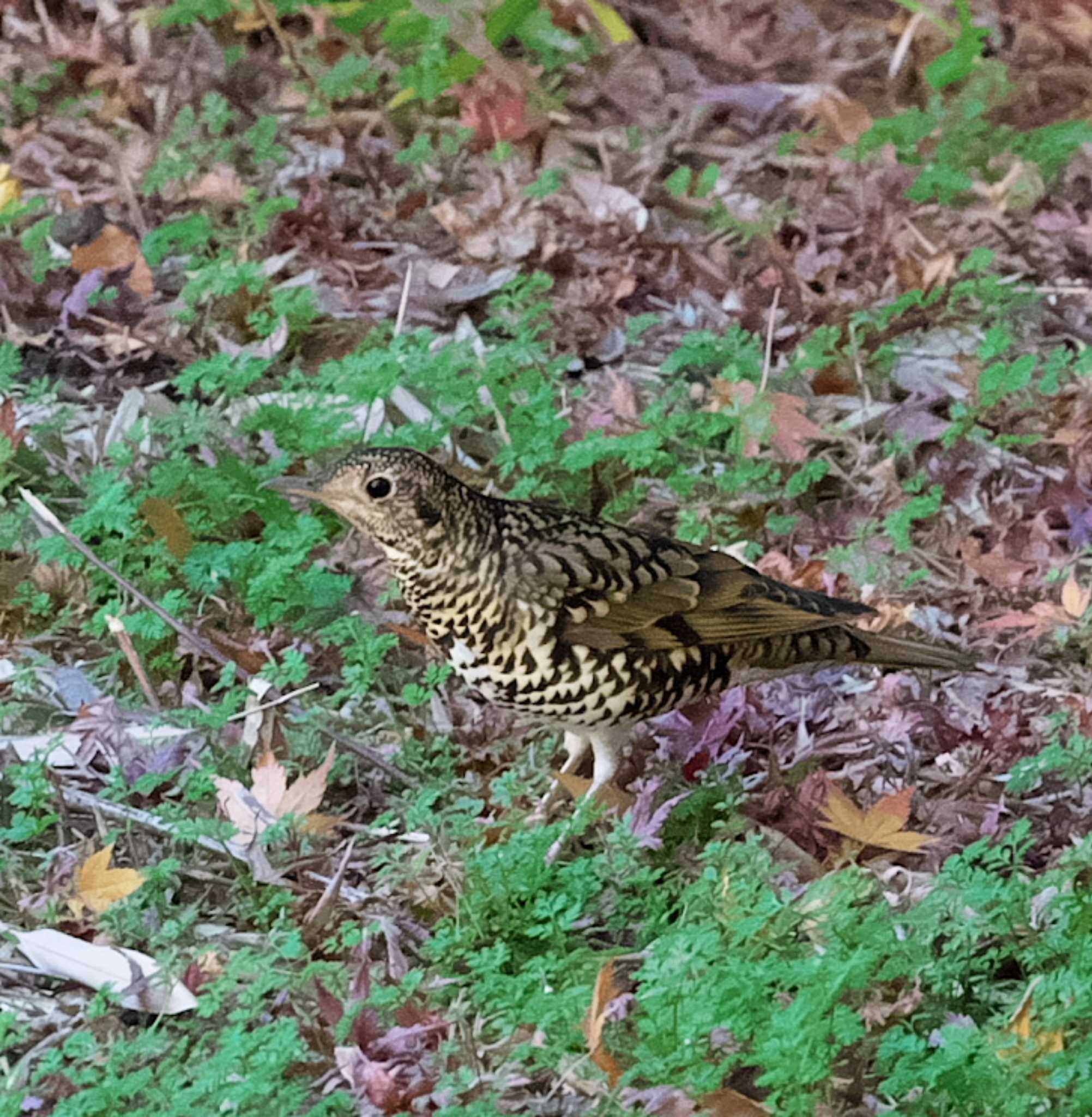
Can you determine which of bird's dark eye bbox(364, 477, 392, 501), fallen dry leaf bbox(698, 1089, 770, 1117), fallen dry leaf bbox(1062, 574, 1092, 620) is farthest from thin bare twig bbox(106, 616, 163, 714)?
fallen dry leaf bbox(1062, 574, 1092, 620)

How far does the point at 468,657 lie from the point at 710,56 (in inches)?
173

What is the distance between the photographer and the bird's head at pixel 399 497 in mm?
3664

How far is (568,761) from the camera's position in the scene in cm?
413

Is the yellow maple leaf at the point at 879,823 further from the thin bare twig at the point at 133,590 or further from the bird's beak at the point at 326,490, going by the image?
the thin bare twig at the point at 133,590

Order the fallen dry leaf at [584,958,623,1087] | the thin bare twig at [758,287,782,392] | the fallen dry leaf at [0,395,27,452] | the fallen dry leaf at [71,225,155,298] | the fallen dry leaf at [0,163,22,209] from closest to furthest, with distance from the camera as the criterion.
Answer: the fallen dry leaf at [584,958,623,1087], the fallen dry leaf at [0,395,27,452], the thin bare twig at [758,287,782,392], the fallen dry leaf at [71,225,155,298], the fallen dry leaf at [0,163,22,209]

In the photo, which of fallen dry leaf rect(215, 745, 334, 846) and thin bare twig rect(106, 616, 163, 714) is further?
thin bare twig rect(106, 616, 163, 714)

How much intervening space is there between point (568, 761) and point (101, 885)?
1.10 meters

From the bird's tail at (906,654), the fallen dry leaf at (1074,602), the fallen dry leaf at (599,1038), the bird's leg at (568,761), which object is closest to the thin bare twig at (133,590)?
the bird's leg at (568,761)

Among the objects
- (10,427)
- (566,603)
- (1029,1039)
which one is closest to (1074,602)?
(566,603)

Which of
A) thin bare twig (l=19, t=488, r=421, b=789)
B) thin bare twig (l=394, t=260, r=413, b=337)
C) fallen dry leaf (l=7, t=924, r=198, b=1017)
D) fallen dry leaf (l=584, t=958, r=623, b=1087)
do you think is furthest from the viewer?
thin bare twig (l=394, t=260, r=413, b=337)

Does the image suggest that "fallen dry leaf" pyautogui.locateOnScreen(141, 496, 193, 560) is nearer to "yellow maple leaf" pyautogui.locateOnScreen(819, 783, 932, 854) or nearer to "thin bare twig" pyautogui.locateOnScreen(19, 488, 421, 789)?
"thin bare twig" pyautogui.locateOnScreen(19, 488, 421, 789)

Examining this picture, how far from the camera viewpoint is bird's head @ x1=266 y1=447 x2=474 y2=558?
12.0 ft

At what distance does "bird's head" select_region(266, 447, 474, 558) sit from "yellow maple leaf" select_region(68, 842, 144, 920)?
0.84 metres

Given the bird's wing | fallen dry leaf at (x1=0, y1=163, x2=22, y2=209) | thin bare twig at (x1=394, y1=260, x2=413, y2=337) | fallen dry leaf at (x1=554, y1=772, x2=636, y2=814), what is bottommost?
fallen dry leaf at (x1=554, y1=772, x2=636, y2=814)
